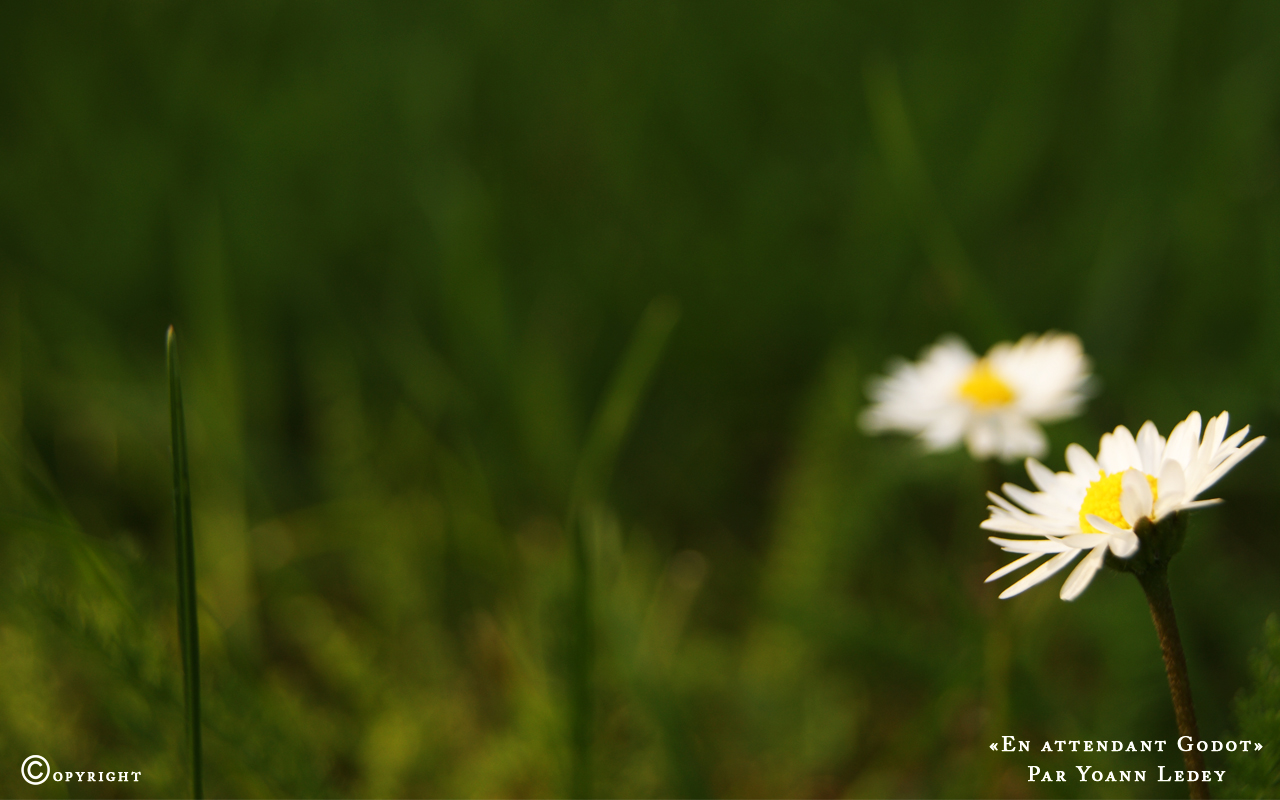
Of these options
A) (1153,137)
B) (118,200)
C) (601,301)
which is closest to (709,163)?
(601,301)

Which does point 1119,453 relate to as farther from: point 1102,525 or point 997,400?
point 997,400

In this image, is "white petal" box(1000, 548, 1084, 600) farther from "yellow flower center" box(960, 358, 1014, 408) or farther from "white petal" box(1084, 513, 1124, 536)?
"yellow flower center" box(960, 358, 1014, 408)

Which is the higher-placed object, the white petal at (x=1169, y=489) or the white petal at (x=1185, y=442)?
the white petal at (x=1185, y=442)

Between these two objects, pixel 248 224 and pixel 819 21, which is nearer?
pixel 248 224

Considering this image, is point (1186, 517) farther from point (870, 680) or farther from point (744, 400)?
point (744, 400)

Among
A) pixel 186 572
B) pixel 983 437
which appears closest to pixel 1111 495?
pixel 983 437

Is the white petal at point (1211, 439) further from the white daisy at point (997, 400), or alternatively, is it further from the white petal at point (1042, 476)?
the white daisy at point (997, 400)

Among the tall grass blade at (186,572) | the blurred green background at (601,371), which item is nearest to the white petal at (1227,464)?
the blurred green background at (601,371)
